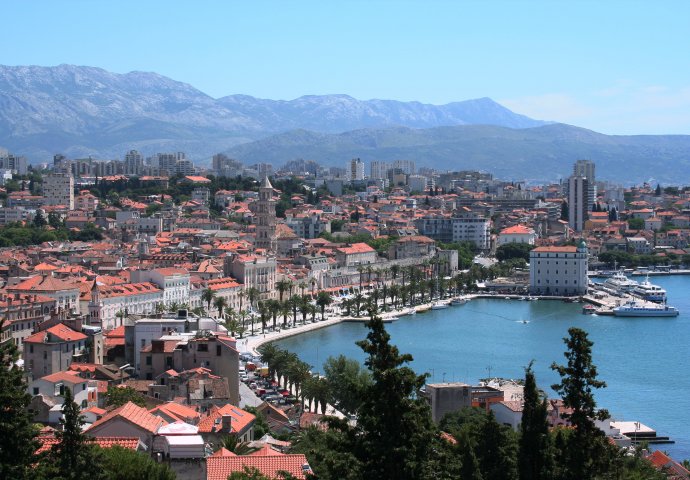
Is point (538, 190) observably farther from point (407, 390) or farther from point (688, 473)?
point (407, 390)

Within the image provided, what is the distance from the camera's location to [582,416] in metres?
7.74

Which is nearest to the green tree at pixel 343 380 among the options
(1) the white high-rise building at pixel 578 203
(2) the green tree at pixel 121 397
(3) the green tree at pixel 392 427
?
(2) the green tree at pixel 121 397

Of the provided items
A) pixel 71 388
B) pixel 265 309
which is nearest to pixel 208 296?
pixel 265 309

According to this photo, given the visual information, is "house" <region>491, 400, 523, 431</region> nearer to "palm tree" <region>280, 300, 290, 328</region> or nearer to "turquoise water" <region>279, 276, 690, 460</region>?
"turquoise water" <region>279, 276, 690, 460</region>

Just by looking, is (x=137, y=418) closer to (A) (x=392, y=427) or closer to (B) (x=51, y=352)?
(A) (x=392, y=427)

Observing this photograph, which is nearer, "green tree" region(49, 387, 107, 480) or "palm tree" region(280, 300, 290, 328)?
"green tree" region(49, 387, 107, 480)

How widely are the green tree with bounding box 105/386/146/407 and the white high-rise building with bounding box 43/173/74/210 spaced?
43081 millimetres

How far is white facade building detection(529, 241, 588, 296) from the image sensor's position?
41.9 m

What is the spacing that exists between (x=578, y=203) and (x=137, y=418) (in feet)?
188

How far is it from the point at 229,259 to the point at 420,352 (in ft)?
30.6

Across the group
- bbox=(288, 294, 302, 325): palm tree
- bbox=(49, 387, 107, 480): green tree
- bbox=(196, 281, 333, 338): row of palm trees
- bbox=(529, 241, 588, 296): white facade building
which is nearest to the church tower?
bbox=(196, 281, 333, 338): row of palm trees

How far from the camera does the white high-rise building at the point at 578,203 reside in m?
65.1

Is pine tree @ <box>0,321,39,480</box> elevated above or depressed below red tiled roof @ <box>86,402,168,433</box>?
above

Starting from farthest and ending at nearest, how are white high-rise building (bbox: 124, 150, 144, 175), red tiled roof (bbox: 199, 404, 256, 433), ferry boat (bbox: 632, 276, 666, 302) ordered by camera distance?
white high-rise building (bbox: 124, 150, 144, 175)
ferry boat (bbox: 632, 276, 666, 302)
red tiled roof (bbox: 199, 404, 256, 433)
